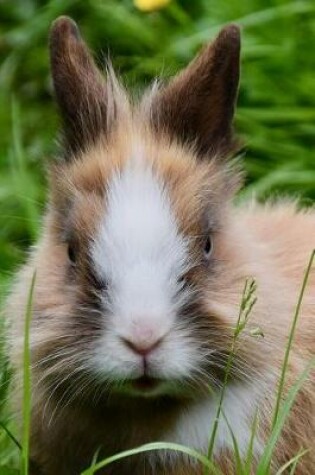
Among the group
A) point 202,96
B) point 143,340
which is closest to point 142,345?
point 143,340

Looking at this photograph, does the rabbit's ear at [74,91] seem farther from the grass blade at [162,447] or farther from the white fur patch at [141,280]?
the grass blade at [162,447]

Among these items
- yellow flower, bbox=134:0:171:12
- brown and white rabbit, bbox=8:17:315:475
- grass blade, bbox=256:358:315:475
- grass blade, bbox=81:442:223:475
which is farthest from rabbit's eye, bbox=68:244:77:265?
yellow flower, bbox=134:0:171:12

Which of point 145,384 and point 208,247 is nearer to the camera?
point 145,384

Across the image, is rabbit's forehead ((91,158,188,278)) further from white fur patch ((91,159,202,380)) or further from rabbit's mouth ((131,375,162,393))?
rabbit's mouth ((131,375,162,393))

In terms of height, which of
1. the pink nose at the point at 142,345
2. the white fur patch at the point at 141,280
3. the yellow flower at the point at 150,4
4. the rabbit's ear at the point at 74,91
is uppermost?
the yellow flower at the point at 150,4

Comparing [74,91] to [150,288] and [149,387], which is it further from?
[149,387]

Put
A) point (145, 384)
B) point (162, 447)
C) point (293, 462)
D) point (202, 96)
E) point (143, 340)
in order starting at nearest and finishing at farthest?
1. point (143, 340)
2. point (145, 384)
3. point (162, 447)
4. point (293, 462)
5. point (202, 96)

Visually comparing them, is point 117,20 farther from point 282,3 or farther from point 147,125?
point 147,125

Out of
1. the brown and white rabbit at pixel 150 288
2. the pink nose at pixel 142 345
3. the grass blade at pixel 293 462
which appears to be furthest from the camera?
the grass blade at pixel 293 462

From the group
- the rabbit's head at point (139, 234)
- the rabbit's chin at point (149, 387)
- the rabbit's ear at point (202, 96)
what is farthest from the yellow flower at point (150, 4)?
the rabbit's chin at point (149, 387)
